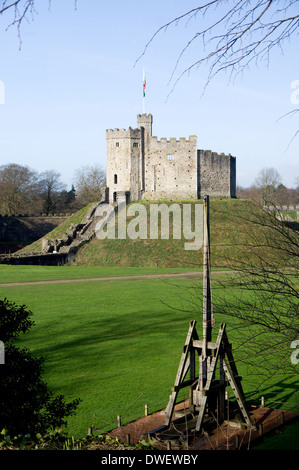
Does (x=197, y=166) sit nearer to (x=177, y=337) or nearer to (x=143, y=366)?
(x=177, y=337)

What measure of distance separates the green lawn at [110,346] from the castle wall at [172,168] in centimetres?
3016

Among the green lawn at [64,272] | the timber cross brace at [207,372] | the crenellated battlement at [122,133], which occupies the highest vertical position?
the crenellated battlement at [122,133]

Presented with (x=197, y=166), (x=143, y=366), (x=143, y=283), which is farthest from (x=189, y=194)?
(x=143, y=366)

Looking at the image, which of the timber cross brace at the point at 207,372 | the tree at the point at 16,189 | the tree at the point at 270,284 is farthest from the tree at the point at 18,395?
the tree at the point at 16,189

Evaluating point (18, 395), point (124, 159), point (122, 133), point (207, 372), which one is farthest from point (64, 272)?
point (18, 395)

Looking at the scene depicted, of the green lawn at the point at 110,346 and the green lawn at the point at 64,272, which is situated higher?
the green lawn at the point at 64,272

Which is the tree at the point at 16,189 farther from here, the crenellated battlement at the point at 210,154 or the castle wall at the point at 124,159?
the crenellated battlement at the point at 210,154

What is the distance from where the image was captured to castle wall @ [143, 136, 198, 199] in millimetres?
59344

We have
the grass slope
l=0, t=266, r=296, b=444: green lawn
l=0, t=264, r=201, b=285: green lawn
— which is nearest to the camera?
l=0, t=266, r=296, b=444: green lawn

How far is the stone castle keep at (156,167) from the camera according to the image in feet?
195

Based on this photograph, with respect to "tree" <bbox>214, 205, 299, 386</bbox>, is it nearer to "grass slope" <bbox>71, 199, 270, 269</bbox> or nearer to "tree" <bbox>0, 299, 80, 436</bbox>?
"tree" <bbox>0, 299, 80, 436</bbox>

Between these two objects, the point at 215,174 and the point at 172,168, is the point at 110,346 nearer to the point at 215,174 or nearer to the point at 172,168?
the point at 172,168

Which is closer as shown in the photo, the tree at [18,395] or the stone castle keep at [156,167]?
the tree at [18,395]

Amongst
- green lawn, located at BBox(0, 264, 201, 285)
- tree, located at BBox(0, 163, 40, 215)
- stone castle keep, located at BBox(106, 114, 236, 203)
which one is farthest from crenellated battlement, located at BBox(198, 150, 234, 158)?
tree, located at BBox(0, 163, 40, 215)
